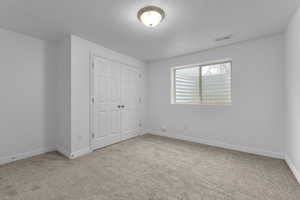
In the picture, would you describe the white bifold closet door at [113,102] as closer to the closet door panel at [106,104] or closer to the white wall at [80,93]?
the closet door panel at [106,104]

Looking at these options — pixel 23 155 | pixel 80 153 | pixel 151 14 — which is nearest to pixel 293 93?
pixel 151 14

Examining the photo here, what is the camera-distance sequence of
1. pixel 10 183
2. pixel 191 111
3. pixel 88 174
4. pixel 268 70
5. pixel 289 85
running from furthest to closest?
pixel 191 111 → pixel 268 70 → pixel 289 85 → pixel 88 174 → pixel 10 183

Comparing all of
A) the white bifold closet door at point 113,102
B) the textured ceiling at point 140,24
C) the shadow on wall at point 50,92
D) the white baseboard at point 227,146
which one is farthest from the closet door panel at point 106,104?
the white baseboard at point 227,146

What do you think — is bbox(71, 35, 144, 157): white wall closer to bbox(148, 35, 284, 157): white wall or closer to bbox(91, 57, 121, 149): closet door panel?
bbox(91, 57, 121, 149): closet door panel

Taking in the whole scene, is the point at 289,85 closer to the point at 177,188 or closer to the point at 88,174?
the point at 177,188

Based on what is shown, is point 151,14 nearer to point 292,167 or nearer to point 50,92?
point 50,92

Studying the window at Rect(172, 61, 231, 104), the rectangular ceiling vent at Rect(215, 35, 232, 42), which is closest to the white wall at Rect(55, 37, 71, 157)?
the window at Rect(172, 61, 231, 104)

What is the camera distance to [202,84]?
145 inches

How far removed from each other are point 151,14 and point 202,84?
7.94ft

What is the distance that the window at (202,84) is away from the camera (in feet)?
10.9

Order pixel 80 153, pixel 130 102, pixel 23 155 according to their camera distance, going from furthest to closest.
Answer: pixel 130 102 → pixel 80 153 → pixel 23 155

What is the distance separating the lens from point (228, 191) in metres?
1.67

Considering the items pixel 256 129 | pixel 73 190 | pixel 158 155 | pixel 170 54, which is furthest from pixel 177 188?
pixel 170 54

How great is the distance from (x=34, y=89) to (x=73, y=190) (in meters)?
2.21
